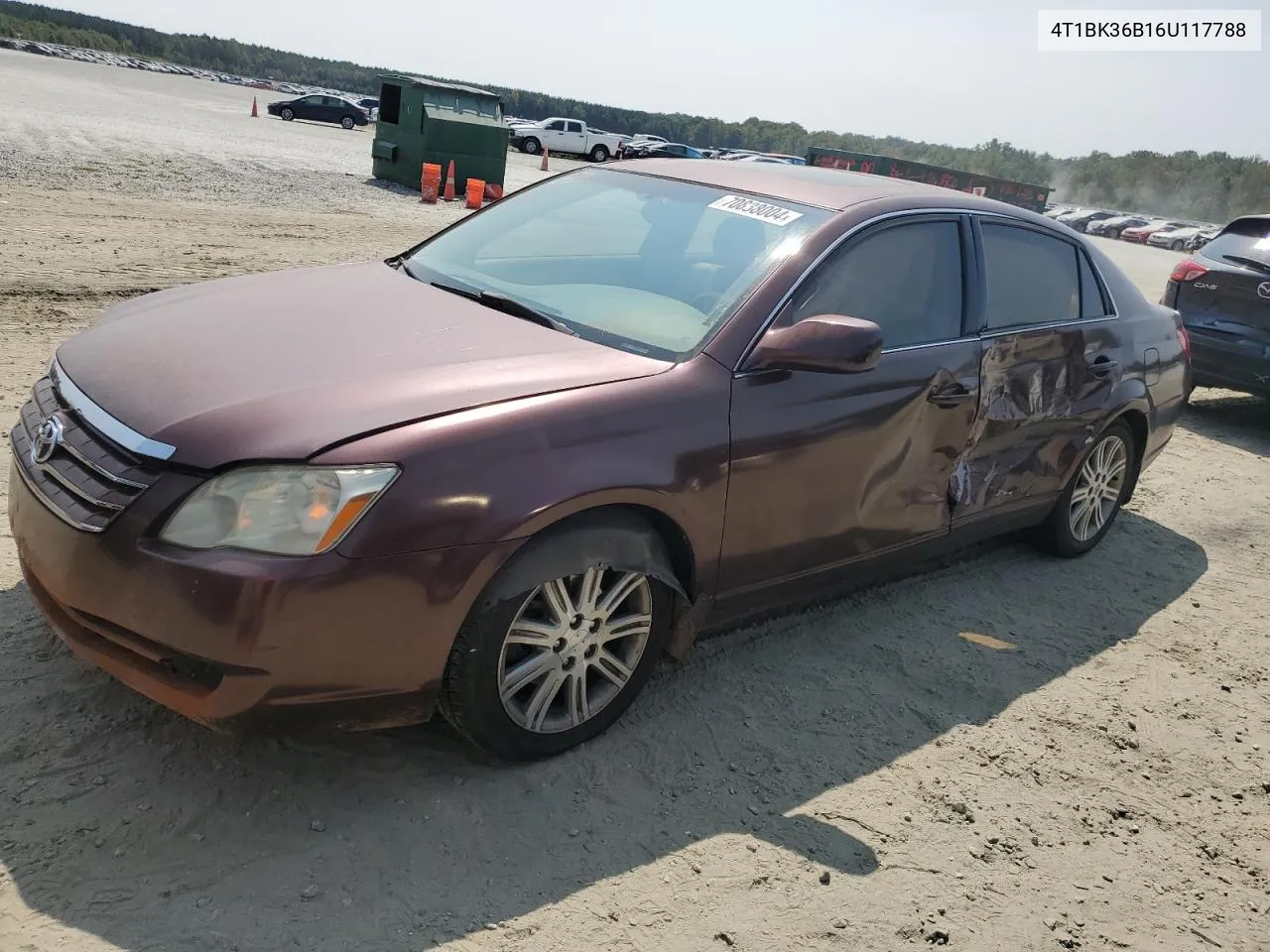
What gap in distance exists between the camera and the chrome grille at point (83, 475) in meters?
2.58

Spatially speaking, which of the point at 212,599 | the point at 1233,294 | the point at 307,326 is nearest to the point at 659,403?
the point at 307,326

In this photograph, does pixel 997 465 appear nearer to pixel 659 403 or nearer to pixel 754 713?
pixel 754 713

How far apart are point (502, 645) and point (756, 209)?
191 centimetres

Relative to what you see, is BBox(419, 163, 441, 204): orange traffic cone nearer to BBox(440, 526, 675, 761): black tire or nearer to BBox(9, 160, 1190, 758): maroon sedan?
BBox(9, 160, 1190, 758): maroon sedan

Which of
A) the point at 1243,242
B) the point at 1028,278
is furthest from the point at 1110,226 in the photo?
the point at 1028,278

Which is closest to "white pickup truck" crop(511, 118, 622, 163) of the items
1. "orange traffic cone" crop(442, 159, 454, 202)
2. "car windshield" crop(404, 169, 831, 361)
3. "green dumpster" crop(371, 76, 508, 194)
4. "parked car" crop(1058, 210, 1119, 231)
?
"parked car" crop(1058, 210, 1119, 231)

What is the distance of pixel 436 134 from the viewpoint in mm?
19672

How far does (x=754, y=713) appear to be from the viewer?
11.7 feet

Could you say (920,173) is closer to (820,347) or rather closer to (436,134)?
(436,134)

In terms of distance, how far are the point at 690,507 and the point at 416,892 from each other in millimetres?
1279

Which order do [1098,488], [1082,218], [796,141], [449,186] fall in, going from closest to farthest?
[1098,488] < [449,186] < [1082,218] < [796,141]

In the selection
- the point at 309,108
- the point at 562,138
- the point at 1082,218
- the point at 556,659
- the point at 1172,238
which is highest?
the point at 562,138

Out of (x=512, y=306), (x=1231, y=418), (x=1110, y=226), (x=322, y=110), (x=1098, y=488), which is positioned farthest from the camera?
(x=1110, y=226)

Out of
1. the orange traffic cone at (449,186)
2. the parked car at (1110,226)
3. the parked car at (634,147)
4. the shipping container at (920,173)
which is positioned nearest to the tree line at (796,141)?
the parked car at (634,147)
